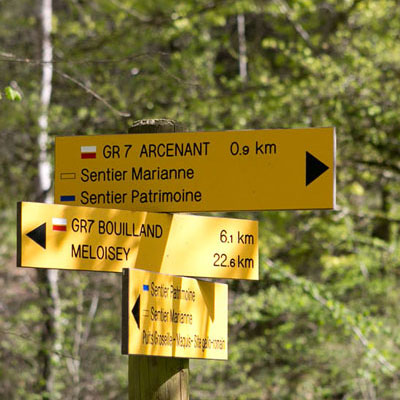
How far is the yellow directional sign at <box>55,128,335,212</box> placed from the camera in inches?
122

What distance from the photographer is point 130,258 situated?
3047mm

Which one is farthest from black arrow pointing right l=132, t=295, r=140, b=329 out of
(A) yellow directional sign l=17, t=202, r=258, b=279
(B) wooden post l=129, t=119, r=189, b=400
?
(B) wooden post l=129, t=119, r=189, b=400

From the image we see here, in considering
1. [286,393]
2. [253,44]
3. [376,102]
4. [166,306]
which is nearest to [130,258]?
[166,306]

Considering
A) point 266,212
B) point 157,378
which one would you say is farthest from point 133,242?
point 266,212

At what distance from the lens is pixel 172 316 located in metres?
3.04

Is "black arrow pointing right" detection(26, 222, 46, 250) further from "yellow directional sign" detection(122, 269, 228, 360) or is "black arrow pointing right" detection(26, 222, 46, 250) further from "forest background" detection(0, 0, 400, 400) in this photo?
"forest background" detection(0, 0, 400, 400)

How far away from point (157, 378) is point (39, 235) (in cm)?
68

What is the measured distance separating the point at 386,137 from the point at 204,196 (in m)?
6.20

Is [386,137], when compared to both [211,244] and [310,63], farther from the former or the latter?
[211,244]

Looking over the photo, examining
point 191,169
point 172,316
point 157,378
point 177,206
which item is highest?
point 191,169

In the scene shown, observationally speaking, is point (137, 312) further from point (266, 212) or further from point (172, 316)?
point (266, 212)

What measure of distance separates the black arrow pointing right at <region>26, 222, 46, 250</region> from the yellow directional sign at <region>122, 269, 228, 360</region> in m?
0.28

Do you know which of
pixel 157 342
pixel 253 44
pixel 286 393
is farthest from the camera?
pixel 253 44

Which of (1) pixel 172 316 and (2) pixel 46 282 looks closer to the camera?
(1) pixel 172 316
